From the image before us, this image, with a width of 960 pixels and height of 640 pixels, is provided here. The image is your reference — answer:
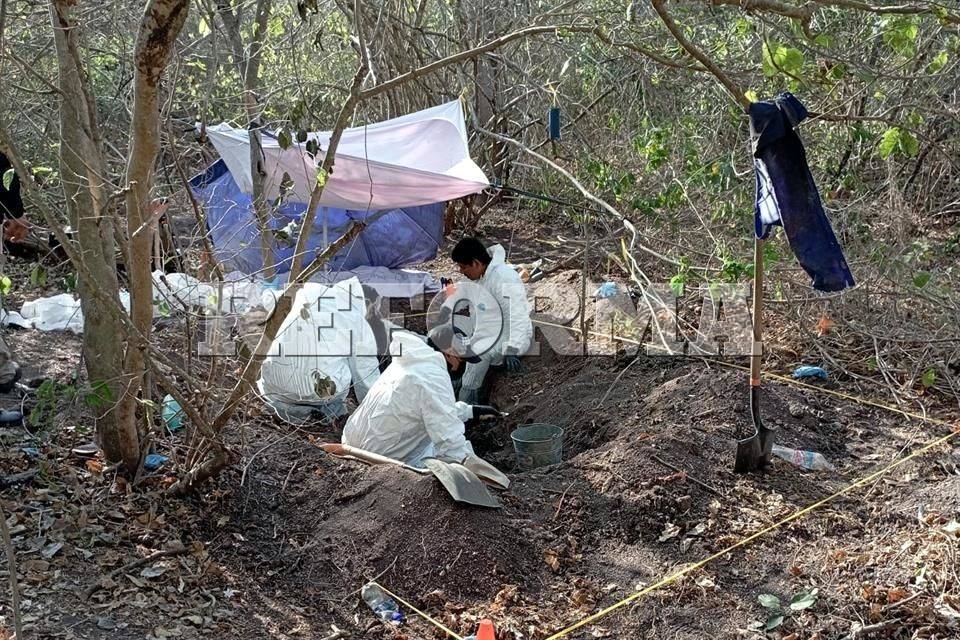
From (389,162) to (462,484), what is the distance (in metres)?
3.62

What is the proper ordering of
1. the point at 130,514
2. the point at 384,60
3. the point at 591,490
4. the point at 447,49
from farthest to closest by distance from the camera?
the point at 447,49 < the point at 384,60 < the point at 591,490 < the point at 130,514

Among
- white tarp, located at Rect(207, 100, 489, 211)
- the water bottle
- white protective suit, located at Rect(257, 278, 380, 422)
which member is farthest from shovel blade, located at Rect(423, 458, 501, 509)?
white tarp, located at Rect(207, 100, 489, 211)

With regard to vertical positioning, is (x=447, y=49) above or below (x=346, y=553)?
above

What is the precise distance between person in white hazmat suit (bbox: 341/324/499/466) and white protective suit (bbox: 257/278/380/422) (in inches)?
28.4

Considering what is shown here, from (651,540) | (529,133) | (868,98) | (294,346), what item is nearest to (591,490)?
(651,540)

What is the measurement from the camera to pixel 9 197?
4520 mm

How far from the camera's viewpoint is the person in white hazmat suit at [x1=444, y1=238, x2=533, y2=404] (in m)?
6.51

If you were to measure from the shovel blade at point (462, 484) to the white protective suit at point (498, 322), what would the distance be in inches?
96.2

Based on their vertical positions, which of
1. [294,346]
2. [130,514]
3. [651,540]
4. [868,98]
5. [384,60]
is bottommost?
[651,540]

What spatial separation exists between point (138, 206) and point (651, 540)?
2.51 metres

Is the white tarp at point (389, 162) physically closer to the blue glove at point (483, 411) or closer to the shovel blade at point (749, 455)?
the blue glove at point (483, 411)

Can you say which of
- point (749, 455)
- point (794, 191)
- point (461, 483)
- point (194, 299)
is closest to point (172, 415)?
point (194, 299)

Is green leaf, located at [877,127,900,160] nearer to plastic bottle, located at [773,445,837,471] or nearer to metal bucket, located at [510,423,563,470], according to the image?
plastic bottle, located at [773,445,837,471]

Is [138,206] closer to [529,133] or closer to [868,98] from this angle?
[868,98]
